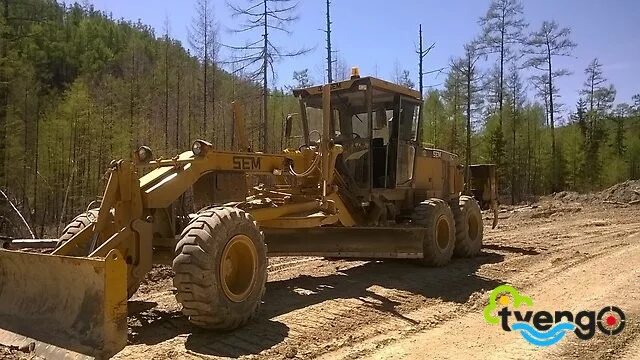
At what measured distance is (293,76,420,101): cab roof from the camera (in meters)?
8.56

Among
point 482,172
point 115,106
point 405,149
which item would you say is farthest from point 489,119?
point 405,149

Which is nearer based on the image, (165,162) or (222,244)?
(222,244)

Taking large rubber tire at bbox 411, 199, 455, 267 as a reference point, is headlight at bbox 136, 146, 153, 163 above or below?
above

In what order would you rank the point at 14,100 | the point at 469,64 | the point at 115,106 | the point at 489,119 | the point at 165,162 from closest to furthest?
the point at 165,162, the point at 14,100, the point at 115,106, the point at 469,64, the point at 489,119

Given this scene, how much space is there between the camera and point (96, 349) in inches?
Answer: 149

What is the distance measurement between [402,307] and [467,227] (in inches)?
166

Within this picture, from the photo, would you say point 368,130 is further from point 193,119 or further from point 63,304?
point 193,119

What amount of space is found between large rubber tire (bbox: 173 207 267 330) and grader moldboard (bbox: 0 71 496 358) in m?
0.01

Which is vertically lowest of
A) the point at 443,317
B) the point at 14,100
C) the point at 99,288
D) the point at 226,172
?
the point at 443,317

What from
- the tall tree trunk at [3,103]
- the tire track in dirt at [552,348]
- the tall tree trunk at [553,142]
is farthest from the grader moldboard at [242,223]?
the tall tree trunk at [553,142]

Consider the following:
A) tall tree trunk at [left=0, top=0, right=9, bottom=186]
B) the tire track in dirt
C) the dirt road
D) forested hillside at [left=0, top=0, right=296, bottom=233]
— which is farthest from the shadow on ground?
tall tree trunk at [left=0, top=0, right=9, bottom=186]

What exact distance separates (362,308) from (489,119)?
31.8 meters

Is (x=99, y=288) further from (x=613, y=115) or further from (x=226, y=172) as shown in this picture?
(x=613, y=115)

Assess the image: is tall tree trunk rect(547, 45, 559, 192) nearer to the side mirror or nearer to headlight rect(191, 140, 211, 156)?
the side mirror
